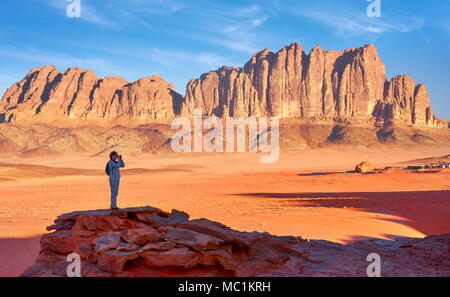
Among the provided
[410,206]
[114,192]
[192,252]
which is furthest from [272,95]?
[192,252]

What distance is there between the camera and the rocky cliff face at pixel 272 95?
135 metres

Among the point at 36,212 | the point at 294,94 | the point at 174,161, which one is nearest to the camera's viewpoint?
the point at 36,212

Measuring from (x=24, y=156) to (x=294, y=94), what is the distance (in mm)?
94455

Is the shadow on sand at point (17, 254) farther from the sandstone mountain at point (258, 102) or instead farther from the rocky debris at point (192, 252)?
the sandstone mountain at point (258, 102)

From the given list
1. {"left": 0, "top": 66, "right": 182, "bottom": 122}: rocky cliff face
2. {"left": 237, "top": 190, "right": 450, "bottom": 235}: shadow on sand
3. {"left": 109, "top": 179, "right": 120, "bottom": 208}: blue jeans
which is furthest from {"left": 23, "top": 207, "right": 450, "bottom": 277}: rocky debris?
{"left": 0, "top": 66, "right": 182, "bottom": 122}: rocky cliff face

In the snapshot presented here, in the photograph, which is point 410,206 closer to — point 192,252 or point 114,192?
point 114,192

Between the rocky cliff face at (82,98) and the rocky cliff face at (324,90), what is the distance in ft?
50.7

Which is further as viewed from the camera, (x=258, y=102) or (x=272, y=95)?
(x=258, y=102)

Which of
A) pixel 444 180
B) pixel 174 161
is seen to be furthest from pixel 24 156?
pixel 444 180

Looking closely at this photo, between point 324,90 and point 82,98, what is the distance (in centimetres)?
9337

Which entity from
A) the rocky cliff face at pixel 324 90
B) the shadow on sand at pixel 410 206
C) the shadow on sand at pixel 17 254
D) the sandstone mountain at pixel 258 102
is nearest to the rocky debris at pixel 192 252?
the shadow on sand at pixel 17 254

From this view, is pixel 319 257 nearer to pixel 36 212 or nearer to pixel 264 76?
pixel 36 212

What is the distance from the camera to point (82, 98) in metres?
140

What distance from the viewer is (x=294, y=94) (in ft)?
461
